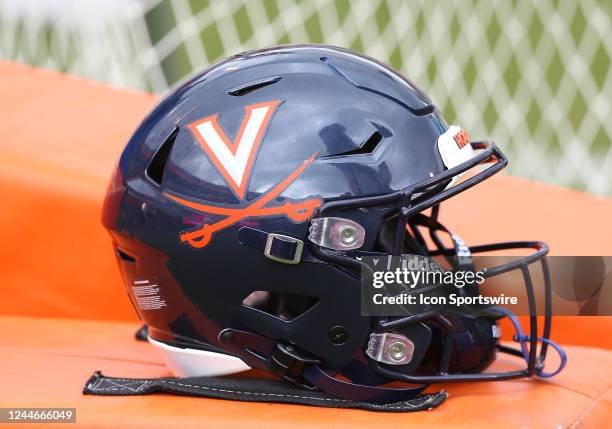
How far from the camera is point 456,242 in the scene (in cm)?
165

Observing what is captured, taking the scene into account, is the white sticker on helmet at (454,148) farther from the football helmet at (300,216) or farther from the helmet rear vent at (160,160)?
the helmet rear vent at (160,160)

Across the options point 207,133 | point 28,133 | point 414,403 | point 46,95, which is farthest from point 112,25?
point 414,403

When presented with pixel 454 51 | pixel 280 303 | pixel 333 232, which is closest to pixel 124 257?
pixel 280 303

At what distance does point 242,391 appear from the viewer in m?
1.51

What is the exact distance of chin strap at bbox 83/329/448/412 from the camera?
1.47 m

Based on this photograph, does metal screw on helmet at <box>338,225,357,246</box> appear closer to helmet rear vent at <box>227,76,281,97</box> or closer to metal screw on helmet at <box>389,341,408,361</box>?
metal screw on helmet at <box>389,341,408,361</box>

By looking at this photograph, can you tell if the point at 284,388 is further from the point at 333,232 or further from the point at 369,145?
the point at 369,145

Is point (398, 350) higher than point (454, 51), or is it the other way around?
point (454, 51)

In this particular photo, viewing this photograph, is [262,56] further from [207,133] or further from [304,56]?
[207,133]

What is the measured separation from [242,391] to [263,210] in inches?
12.5

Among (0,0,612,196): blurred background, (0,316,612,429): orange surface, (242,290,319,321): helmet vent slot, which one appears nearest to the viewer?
(0,316,612,429): orange surface

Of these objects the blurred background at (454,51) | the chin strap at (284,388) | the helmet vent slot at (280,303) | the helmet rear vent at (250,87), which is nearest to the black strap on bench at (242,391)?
the chin strap at (284,388)

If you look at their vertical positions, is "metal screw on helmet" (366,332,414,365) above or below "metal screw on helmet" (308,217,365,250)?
below

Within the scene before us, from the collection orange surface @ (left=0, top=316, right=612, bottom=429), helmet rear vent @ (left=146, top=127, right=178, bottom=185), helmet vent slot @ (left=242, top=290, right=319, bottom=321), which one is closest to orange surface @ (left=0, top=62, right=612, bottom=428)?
orange surface @ (left=0, top=316, right=612, bottom=429)
